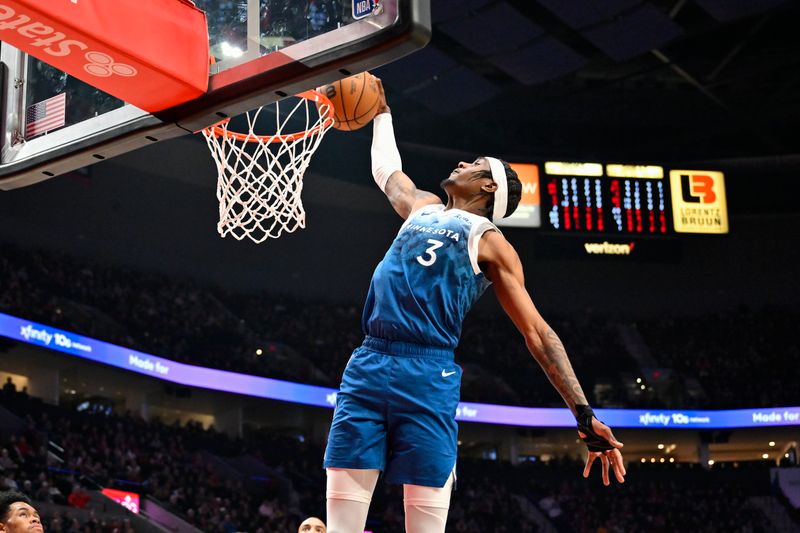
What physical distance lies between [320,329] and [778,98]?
464 inches

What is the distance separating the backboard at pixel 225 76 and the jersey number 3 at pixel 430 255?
67cm

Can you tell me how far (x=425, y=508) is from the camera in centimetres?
317

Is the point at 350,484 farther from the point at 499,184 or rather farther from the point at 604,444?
the point at 499,184

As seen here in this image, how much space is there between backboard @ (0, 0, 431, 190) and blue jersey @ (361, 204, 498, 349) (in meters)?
0.64

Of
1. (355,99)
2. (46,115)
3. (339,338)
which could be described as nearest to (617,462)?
(355,99)

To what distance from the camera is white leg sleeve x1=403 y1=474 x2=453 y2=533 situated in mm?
3170

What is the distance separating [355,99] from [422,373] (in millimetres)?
1574

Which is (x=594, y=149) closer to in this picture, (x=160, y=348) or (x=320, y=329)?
(x=320, y=329)

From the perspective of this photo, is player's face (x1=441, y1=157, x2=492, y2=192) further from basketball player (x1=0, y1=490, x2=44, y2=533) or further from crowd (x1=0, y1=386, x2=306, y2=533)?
crowd (x1=0, y1=386, x2=306, y2=533)

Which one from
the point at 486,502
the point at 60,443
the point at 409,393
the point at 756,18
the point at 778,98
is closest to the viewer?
the point at 409,393

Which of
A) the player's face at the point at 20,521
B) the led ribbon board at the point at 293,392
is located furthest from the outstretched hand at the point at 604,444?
the led ribbon board at the point at 293,392

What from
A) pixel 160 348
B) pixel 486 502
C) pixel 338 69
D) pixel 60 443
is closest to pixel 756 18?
pixel 486 502

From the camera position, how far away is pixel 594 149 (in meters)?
25.1

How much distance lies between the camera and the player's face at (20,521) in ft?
16.5
